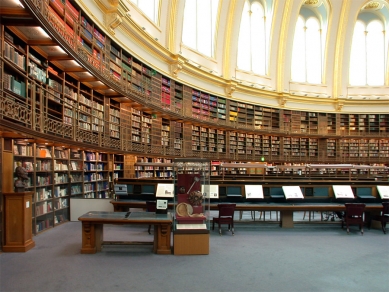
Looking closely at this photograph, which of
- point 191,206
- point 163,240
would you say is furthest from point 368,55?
point 163,240

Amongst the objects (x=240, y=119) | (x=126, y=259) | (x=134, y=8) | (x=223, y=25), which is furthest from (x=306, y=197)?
(x=223, y=25)

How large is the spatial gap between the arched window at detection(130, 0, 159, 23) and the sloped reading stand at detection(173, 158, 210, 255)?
25.5ft

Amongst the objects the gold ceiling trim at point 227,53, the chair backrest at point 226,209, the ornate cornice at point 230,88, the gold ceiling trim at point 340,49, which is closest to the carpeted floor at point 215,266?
the chair backrest at point 226,209

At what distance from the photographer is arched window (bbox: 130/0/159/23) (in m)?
11.7

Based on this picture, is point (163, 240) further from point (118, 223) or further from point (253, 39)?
point (253, 39)

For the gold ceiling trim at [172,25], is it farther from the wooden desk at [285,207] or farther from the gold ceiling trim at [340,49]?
the gold ceiling trim at [340,49]

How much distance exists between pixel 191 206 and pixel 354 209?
355cm

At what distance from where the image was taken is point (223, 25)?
16047mm

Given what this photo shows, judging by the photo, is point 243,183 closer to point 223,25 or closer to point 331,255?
point 331,255

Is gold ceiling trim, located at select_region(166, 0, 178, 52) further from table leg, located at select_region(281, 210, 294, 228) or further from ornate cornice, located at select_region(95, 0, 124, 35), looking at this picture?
table leg, located at select_region(281, 210, 294, 228)

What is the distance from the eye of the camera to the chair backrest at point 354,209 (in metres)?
6.87

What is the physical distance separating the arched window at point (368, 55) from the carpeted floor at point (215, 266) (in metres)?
17.1

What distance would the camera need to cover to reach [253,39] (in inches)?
725

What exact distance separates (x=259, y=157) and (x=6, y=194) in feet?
45.8
